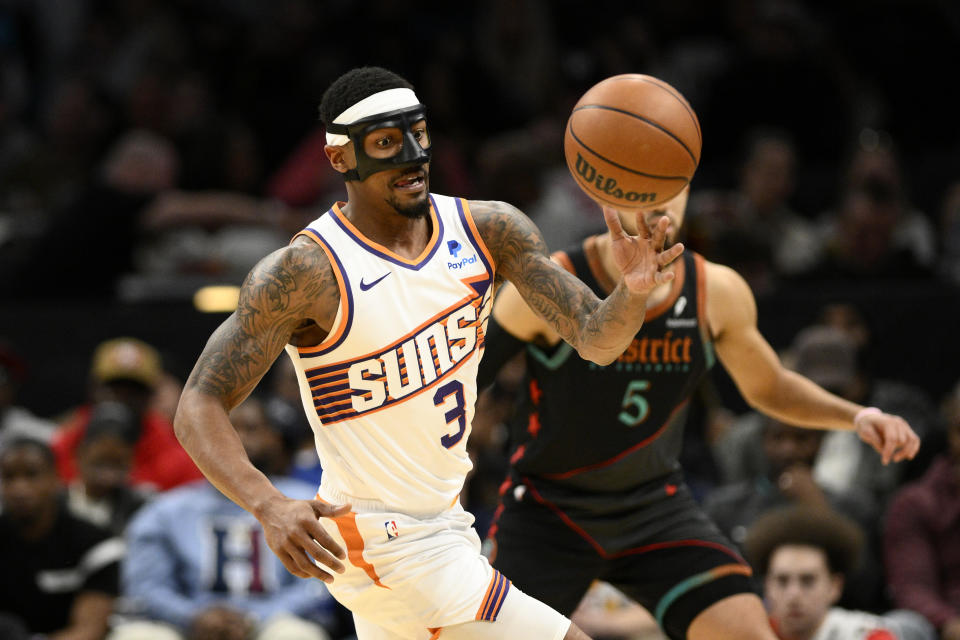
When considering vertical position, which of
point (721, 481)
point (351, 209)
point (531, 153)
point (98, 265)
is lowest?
point (721, 481)

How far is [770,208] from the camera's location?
10523 millimetres

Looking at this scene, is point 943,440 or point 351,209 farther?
point 943,440

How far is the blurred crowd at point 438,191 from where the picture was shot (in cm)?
807

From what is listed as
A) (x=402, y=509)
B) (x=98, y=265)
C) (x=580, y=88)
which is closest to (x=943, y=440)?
(x=580, y=88)

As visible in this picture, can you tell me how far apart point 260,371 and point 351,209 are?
0.62m

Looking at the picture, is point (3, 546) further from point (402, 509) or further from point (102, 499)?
point (402, 509)

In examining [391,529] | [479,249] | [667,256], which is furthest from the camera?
[479,249]

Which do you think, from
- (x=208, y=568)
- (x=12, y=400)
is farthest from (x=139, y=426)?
(x=208, y=568)

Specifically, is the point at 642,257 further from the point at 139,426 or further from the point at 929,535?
the point at 139,426

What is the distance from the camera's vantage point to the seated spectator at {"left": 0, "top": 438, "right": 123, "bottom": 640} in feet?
26.3

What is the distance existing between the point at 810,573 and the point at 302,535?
3969mm

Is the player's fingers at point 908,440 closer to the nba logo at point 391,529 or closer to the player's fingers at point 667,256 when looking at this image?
the player's fingers at point 667,256

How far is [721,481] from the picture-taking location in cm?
902

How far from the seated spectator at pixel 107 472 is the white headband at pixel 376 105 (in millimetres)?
4702
